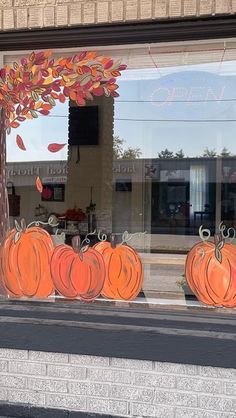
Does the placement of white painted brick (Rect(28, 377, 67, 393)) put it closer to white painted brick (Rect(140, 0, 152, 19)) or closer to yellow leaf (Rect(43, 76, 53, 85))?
yellow leaf (Rect(43, 76, 53, 85))

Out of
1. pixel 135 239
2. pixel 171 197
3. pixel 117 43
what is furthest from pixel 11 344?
pixel 171 197

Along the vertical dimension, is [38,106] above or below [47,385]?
above

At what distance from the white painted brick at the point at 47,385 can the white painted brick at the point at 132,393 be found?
0.33 metres

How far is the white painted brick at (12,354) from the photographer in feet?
11.0

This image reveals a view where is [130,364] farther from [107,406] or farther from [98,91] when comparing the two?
[98,91]

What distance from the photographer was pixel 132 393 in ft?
10.4

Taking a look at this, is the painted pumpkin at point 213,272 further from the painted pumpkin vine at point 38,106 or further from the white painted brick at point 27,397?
the white painted brick at point 27,397

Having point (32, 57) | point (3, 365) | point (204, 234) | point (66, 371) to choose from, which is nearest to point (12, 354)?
point (3, 365)

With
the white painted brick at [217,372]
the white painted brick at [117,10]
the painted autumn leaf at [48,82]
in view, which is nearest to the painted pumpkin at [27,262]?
the painted autumn leaf at [48,82]

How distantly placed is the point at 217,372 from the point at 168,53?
80.6 inches

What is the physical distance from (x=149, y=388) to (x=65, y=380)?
1.80 feet

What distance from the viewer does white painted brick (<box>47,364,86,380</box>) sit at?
325cm

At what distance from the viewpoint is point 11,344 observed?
3.35 m

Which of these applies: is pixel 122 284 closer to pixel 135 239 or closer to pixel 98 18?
pixel 135 239
